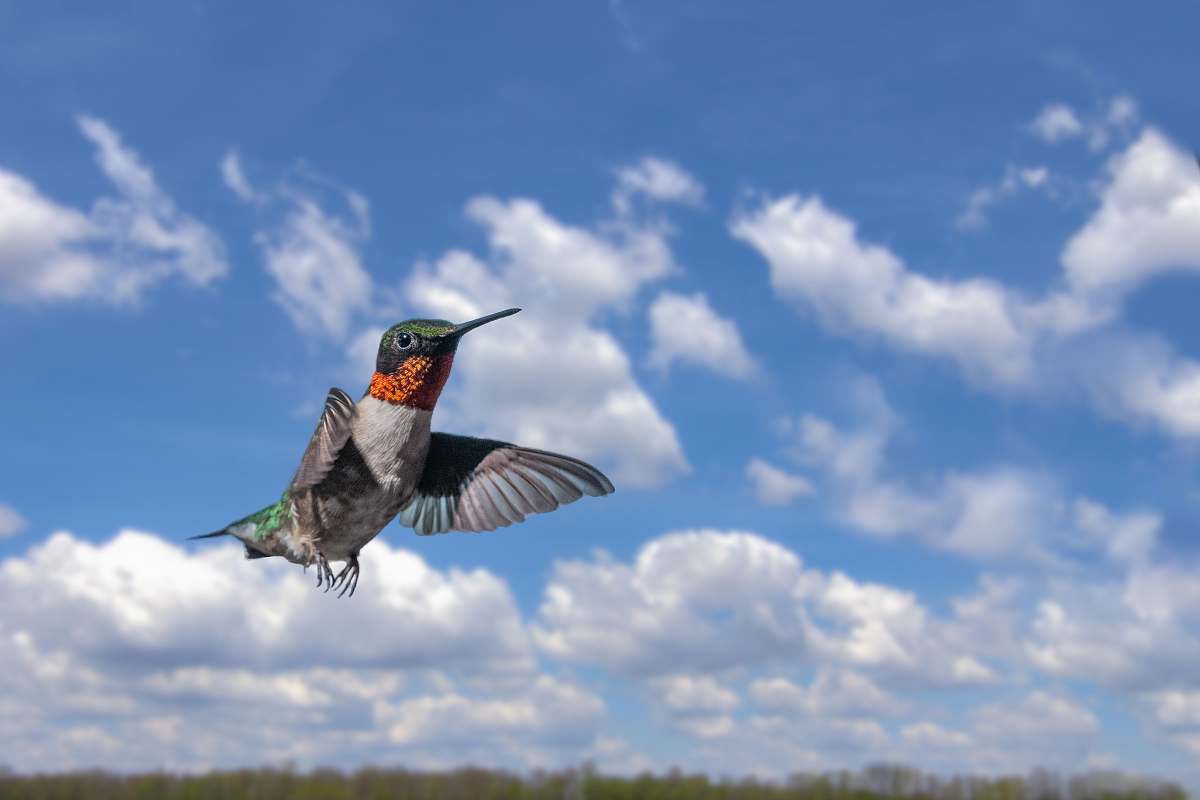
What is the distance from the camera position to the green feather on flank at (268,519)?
3093 millimetres

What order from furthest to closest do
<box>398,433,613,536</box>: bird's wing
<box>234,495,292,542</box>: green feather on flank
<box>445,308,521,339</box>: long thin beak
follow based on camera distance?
1. <box>398,433,613,536</box>: bird's wing
2. <box>234,495,292,542</box>: green feather on flank
3. <box>445,308,521,339</box>: long thin beak

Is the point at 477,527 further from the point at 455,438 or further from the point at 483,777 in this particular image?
the point at 483,777

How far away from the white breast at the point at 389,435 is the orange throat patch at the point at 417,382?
2 cm

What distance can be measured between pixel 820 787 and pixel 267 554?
9454 cm

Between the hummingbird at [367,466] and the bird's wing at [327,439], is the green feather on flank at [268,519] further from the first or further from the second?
the bird's wing at [327,439]

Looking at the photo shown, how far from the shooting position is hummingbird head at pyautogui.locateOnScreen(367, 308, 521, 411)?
292 cm

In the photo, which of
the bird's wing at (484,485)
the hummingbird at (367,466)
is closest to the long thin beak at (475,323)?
the hummingbird at (367,466)

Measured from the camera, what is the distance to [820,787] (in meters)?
90.4

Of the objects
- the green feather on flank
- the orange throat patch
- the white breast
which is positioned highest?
the orange throat patch

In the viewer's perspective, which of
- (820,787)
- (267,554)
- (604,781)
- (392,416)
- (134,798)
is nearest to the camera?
(392,416)

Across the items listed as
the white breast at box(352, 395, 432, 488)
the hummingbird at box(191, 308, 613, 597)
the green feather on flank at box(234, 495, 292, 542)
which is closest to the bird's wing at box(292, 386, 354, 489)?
the hummingbird at box(191, 308, 613, 597)

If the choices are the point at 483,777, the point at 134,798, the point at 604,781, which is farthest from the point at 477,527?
the point at 604,781

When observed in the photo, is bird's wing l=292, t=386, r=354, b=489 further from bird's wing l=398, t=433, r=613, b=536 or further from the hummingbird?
bird's wing l=398, t=433, r=613, b=536

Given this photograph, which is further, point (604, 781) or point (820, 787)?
point (604, 781)
